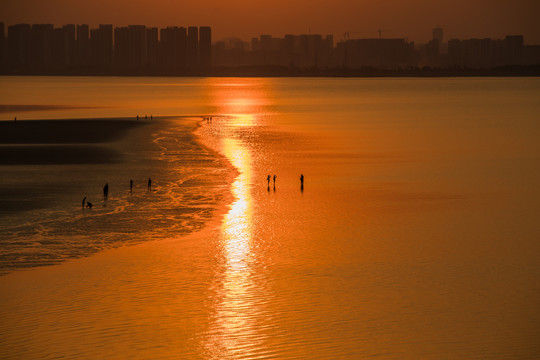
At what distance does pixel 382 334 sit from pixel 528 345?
349 cm

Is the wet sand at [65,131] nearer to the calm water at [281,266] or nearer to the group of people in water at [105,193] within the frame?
the calm water at [281,266]

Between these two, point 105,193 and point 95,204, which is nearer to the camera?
point 95,204

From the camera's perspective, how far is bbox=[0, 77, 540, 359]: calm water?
59.5 feet

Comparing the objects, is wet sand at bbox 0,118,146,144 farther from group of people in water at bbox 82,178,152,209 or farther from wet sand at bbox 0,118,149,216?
group of people in water at bbox 82,178,152,209

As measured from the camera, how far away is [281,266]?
81.8 feet

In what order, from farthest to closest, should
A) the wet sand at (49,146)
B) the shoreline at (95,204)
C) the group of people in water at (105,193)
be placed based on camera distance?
the wet sand at (49,146) < the group of people in water at (105,193) < the shoreline at (95,204)

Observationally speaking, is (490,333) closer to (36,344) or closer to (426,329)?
(426,329)

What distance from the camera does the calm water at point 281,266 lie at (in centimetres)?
1812

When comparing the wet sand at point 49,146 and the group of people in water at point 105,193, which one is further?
the wet sand at point 49,146

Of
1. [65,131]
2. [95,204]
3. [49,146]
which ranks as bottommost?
[95,204]

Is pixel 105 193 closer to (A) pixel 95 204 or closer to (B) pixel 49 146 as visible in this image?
(A) pixel 95 204

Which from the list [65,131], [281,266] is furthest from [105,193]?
[65,131]

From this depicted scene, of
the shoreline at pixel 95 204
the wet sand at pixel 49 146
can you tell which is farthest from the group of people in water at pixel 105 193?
the wet sand at pixel 49 146

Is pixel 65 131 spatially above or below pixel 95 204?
above
